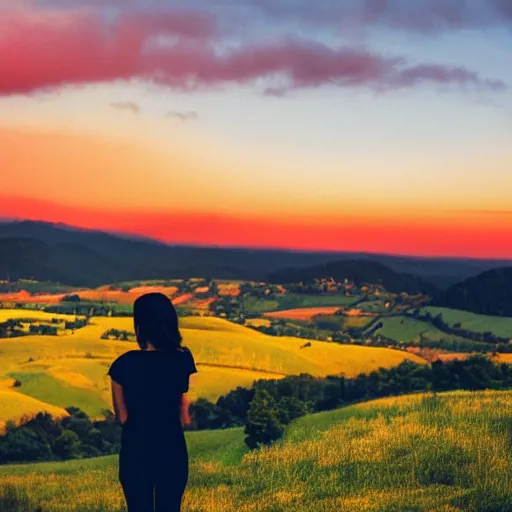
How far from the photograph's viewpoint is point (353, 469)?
12.1 m

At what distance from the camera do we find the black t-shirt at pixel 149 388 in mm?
7289

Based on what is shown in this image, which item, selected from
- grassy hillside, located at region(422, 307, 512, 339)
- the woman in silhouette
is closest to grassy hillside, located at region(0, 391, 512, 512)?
the woman in silhouette

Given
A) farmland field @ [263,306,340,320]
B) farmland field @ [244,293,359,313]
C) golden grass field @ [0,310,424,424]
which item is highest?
farmland field @ [244,293,359,313]

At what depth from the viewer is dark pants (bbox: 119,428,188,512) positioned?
7207 millimetres

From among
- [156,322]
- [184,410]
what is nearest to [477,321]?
[184,410]

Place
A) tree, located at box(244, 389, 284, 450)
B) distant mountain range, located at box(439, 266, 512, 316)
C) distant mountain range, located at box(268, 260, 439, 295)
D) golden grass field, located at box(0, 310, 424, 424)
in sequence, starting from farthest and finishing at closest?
distant mountain range, located at box(268, 260, 439, 295)
distant mountain range, located at box(439, 266, 512, 316)
golden grass field, located at box(0, 310, 424, 424)
tree, located at box(244, 389, 284, 450)

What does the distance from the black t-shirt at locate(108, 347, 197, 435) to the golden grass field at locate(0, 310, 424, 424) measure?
13841 mm

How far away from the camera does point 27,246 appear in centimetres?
3644

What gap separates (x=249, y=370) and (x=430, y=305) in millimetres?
14779

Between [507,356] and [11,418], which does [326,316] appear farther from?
[11,418]

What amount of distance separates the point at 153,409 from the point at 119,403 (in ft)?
1.06

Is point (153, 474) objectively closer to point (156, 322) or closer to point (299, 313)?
point (156, 322)

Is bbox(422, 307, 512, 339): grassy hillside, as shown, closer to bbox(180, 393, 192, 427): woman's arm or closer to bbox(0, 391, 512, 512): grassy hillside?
bbox(0, 391, 512, 512): grassy hillside

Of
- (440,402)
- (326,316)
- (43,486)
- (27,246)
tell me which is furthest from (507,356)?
(27,246)
